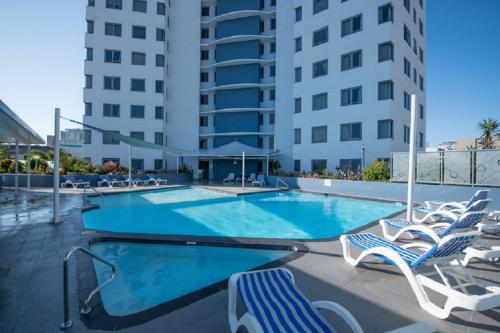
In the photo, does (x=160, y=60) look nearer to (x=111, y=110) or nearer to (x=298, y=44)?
(x=111, y=110)

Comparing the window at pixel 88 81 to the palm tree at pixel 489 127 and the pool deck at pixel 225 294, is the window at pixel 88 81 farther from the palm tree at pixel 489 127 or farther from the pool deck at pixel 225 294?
the palm tree at pixel 489 127

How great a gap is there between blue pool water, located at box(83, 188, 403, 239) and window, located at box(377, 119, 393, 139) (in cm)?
648

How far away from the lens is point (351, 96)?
824 inches

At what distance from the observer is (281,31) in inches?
1086

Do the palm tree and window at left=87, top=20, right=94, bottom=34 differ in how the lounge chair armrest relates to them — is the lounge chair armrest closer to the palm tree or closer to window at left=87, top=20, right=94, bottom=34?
window at left=87, top=20, right=94, bottom=34

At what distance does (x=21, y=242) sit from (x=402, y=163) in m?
15.9

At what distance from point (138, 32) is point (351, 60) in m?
21.1

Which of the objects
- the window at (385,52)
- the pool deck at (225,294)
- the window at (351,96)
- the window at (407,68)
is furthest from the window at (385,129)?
the pool deck at (225,294)

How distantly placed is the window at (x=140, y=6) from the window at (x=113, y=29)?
2.41 m

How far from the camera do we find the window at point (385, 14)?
63.8ft

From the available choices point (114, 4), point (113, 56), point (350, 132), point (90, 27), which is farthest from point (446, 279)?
point (114, 4)

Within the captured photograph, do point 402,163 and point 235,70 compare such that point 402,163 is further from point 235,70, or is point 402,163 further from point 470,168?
point 235,70

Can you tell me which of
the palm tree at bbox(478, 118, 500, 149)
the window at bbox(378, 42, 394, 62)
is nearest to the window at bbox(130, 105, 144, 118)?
the window at bbox(378, 42, 394, 62)

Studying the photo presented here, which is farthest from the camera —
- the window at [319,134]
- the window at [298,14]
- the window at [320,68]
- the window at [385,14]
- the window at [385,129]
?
the window at [298,14]
